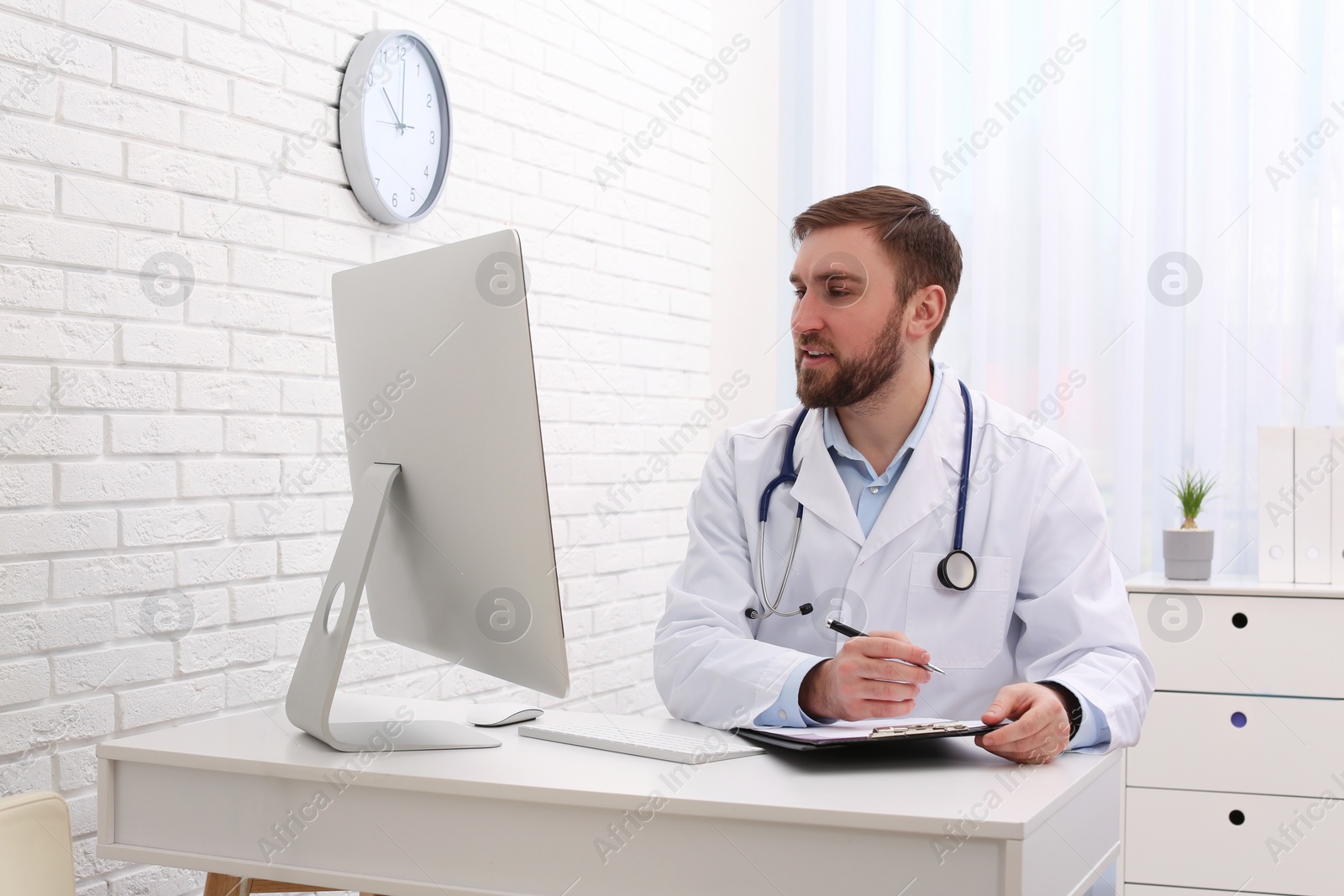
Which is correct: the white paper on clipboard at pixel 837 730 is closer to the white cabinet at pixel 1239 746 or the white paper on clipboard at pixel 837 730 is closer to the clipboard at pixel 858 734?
the clipboard at pixel 858 734

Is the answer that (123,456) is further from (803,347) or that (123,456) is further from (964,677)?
(964,677)

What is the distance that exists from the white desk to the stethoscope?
0.34m

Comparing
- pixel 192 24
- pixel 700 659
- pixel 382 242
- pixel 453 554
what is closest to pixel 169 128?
pixel 192 24

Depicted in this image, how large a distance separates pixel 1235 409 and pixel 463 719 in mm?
2354

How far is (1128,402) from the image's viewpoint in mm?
3078

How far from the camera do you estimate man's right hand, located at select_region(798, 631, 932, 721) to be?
4.32 ft

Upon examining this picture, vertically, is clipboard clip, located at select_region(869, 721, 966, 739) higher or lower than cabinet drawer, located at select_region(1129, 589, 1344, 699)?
higher

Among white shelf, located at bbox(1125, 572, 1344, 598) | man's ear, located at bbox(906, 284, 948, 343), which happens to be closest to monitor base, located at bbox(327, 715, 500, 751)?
man's ear, located at bbox(906, 284, 948, 343)

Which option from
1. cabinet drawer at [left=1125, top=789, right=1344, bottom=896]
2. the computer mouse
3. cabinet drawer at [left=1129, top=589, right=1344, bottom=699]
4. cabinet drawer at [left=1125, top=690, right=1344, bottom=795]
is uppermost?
the computer mouse

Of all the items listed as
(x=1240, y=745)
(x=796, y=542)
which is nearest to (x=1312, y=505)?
(x=1240, y=745)

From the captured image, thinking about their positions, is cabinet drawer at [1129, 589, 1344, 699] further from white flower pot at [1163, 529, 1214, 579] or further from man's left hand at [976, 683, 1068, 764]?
man's left hand at [976, 683, 1068, 764]

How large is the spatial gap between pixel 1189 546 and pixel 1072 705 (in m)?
1.55

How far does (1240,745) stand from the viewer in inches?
100

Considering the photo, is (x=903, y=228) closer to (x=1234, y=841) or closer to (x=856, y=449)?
(x=856, y=449)
